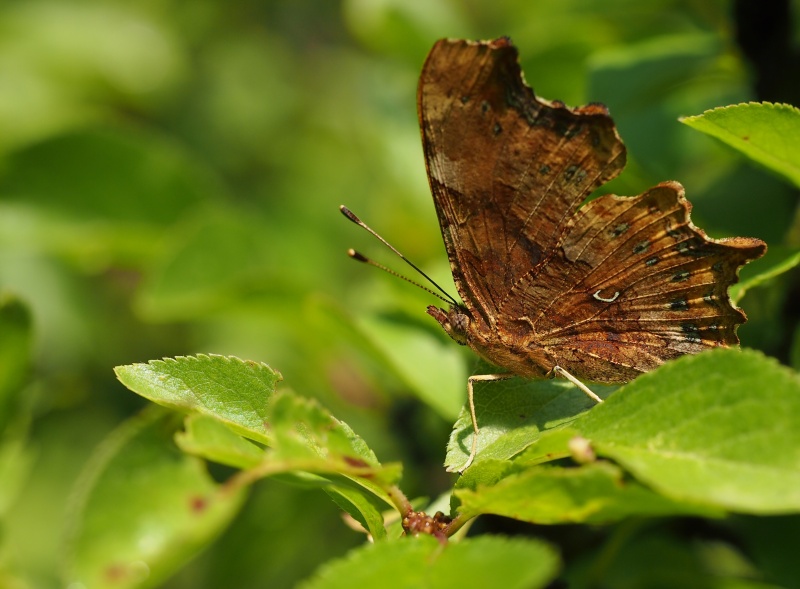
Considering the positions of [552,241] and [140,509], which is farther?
[552,241]

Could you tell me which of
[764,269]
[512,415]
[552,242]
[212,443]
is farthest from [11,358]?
[764,269]

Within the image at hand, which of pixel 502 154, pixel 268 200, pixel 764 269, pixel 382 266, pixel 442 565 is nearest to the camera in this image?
pixel 442 565

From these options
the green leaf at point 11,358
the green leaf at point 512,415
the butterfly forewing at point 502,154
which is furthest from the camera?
the green leaf at point 11,358

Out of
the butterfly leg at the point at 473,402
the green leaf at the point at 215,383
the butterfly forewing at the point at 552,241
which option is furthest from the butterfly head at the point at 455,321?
the green leaf at the point at 215,383

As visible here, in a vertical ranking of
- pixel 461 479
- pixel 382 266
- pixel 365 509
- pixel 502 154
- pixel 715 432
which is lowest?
pixel 365 509

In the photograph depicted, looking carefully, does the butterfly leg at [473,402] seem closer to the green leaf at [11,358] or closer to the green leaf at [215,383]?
the green leaf at [215,383]

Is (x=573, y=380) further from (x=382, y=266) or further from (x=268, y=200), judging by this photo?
(x=268, y=200)

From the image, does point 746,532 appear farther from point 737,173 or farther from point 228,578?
point 228,578

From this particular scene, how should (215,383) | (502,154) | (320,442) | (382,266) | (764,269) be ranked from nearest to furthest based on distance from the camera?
(320,442) → (215,383) → (764,269) → (502,154) → (382,266)
